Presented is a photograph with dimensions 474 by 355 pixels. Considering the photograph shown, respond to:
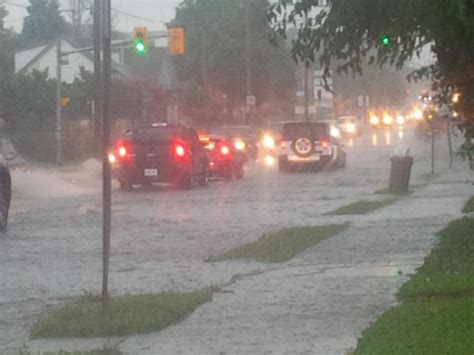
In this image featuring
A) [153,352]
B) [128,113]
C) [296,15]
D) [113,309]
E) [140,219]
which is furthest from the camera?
[128,113]

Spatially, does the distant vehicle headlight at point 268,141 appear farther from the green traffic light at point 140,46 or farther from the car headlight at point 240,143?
the green traffic light at point 140,46

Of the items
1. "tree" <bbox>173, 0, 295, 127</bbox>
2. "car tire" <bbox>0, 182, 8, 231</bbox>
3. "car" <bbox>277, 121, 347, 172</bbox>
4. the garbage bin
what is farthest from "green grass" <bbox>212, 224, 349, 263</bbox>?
"tree" <bbox>173, 0, 295, 127</bbox>

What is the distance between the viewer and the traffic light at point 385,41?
1483 centimetres

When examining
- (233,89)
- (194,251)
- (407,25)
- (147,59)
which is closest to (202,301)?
(407,25)

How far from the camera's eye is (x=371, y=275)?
14.1 m

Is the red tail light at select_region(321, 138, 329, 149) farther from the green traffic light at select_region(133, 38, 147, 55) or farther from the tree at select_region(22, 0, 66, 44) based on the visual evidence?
the tree at select_region(22, 0, 66, 44)

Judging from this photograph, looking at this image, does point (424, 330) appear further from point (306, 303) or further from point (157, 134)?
point (157, 134)

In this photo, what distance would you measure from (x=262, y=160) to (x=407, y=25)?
41.5 meters

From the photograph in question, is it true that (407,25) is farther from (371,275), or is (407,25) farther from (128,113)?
(128,113)

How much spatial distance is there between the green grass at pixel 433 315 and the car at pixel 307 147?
91.6ft

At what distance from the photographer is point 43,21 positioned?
10575cm

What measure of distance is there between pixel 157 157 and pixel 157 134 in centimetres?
68

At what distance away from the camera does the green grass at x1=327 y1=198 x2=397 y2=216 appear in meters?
23.6

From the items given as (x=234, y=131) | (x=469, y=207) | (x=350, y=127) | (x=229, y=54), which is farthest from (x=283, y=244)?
(x=350, y=127)
